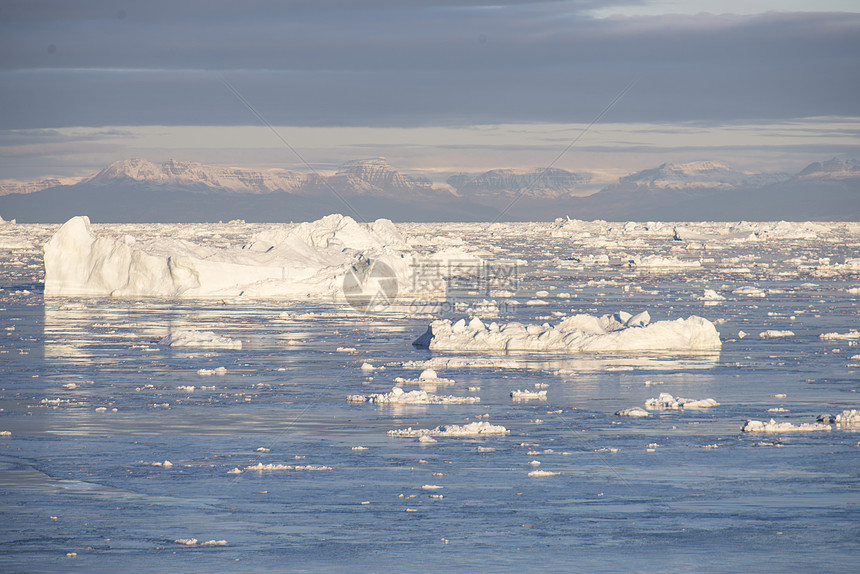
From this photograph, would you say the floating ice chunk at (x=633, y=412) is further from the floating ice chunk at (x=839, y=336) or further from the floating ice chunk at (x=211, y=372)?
the floating ice chunk at (x=839, y=336)

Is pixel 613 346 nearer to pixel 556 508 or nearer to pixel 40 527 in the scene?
pixel 556 508

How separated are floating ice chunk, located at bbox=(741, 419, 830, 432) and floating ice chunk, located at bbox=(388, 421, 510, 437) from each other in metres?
4.07

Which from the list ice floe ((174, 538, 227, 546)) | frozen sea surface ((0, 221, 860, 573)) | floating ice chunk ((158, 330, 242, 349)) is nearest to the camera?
frozen sea surface ((0, 221, 860, 573))

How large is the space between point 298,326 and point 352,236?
33.0m

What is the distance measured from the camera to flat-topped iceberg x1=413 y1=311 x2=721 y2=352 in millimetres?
29953

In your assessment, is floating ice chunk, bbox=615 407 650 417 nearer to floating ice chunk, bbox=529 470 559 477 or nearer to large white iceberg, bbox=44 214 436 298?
floating ice chunk, bbox=529 470 559 477

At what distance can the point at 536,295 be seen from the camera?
4909cm

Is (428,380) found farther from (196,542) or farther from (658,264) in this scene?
(658,264)

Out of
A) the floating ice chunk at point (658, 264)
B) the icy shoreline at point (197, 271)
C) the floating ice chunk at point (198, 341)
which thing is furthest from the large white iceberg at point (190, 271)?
the floating ice chunk at point (658, 264)

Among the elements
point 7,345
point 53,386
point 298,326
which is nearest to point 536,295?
point 298,326

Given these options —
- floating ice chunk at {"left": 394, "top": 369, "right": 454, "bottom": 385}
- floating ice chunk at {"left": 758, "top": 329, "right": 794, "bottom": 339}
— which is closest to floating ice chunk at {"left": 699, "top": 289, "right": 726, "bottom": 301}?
floating ice chunk at {"left": 758, "top": 329, "right": 794, "bottom": 339}

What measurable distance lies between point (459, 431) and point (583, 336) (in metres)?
11.3

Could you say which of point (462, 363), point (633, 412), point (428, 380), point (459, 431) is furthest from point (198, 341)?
point (633, 412)

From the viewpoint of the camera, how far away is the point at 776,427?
19.6 meters
